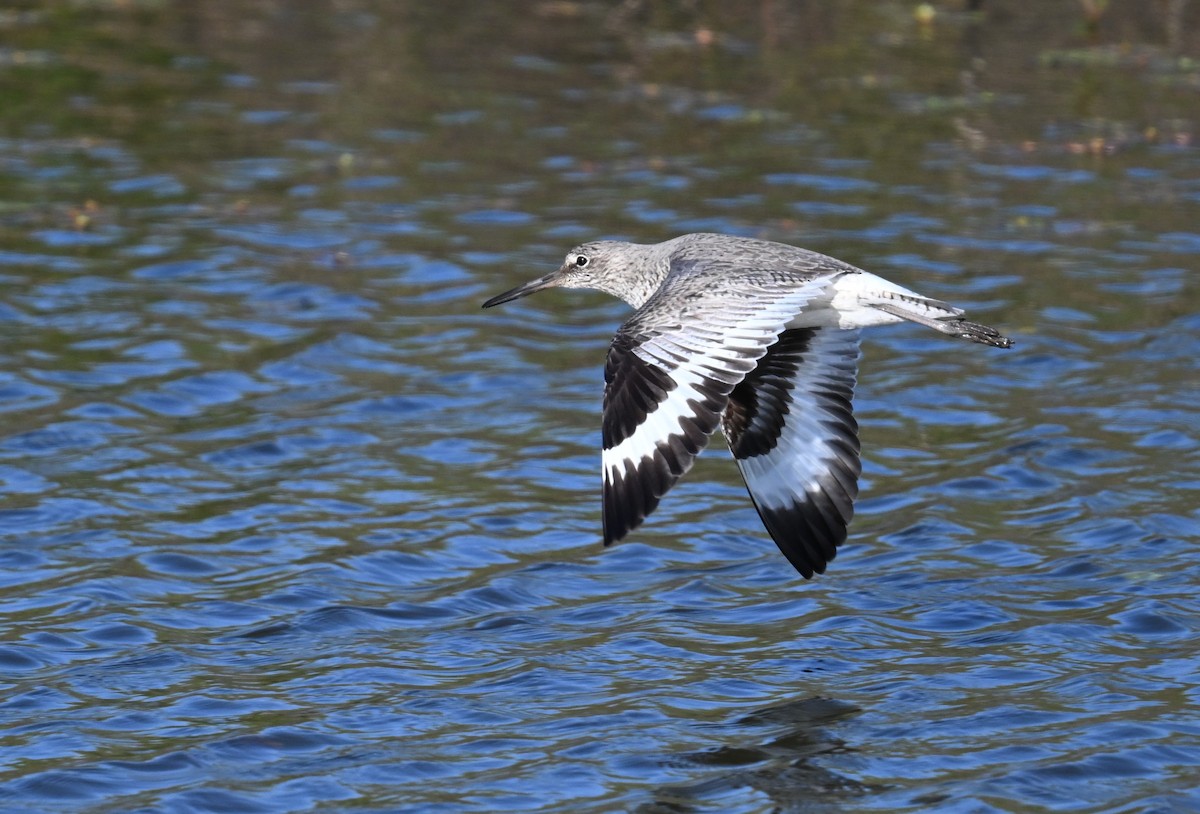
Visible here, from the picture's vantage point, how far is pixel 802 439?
339 inches

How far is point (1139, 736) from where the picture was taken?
24.3 ft

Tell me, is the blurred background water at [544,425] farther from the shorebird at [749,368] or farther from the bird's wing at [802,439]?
the shorebird at [749,368]

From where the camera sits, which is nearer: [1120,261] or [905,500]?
[905,500]

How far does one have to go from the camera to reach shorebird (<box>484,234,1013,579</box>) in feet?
23.3

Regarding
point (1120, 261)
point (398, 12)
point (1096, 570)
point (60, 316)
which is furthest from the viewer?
point (398, 12)

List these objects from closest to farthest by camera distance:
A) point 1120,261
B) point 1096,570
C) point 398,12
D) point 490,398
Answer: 1. point 1096,570
2. point 490,398
3. point 1120,261
4. point 398,12

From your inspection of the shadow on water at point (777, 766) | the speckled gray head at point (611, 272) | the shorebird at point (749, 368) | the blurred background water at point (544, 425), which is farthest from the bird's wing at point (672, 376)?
the speckled gray head at point (611, 272)

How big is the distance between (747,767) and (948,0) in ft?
47.8

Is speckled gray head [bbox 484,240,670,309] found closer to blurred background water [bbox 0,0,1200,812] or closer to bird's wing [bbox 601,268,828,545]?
blurred background water [bbox 0,0,1200,812]

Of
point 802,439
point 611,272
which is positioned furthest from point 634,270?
point 802,439

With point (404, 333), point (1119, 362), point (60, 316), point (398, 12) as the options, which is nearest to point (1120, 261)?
point (1119, 362)

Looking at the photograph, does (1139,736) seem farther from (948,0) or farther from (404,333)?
(948,0)

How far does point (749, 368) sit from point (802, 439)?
1.31 meters

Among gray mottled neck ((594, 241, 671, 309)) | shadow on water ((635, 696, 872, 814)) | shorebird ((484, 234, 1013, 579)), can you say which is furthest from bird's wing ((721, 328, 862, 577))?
shadow on water ((635, 696, 872, 814))
